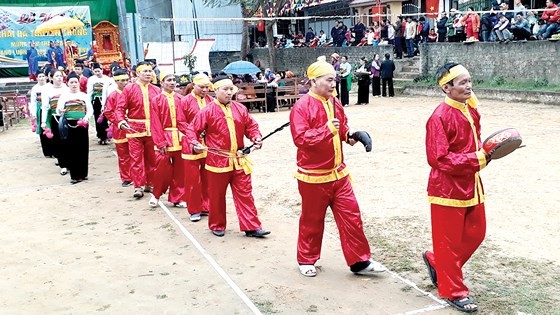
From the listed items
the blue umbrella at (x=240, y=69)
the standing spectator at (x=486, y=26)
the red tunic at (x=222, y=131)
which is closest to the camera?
the red tunic at (x=222, y=131)

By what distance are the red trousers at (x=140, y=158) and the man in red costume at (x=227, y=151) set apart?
244cm

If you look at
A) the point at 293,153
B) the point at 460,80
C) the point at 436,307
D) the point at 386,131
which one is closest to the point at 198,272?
the point at 436,307

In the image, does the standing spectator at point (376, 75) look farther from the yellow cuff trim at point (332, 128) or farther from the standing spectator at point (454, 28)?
the yellow cuff trim at point (332, 128)

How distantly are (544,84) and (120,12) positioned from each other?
18.3 m

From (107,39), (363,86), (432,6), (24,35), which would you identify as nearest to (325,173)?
(363,86)

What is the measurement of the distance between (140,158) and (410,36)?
56.1 feet

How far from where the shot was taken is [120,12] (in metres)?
27.4

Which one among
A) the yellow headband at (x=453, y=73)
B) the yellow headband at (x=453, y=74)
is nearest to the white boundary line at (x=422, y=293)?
the yellow headband at (x=453, y=74)

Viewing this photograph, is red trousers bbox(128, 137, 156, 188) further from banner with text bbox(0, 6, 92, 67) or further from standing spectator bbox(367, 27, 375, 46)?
banner with text bbox(0, 6, 92, 67)

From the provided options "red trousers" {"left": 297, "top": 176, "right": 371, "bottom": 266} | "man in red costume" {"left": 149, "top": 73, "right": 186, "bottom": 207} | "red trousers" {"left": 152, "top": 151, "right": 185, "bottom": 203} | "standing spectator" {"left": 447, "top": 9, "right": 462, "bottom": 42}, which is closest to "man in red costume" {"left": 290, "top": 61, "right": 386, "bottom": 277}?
"red trousers" {"left": 297, "top": 176, "right": 371, "bottom": 266}

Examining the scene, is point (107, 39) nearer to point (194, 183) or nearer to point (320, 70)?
point (194, 183)

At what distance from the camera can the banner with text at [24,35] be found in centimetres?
2641

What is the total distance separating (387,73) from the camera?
21.0 m

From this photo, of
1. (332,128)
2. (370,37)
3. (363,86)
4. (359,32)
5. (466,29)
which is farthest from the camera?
(359,32)
